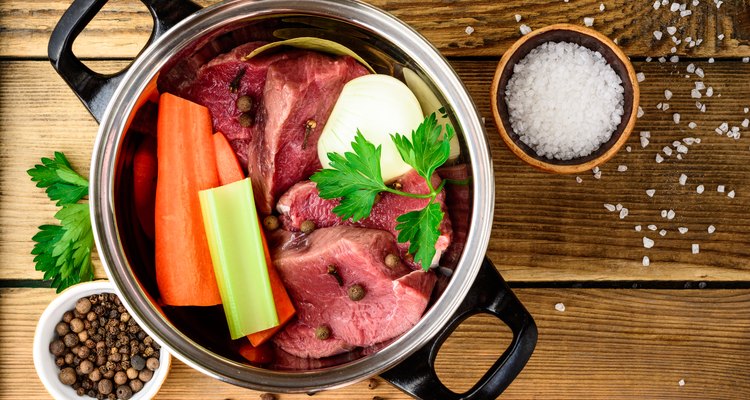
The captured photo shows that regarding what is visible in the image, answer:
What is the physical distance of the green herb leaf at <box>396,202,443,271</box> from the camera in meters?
1.28

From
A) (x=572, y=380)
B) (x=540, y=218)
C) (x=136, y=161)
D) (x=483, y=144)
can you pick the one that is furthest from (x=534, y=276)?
(x=136, y=161)

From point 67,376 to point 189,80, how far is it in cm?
82

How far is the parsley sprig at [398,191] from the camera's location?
1.28m

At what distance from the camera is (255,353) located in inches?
56.4

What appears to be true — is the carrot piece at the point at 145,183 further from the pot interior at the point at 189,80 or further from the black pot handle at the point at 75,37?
the black pot handle at the point at 75,37

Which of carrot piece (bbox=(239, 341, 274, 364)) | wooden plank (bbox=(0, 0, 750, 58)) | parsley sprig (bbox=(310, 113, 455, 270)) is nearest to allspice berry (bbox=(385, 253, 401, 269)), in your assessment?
parsley sprig (bbox=(310, 113, 455, 270))

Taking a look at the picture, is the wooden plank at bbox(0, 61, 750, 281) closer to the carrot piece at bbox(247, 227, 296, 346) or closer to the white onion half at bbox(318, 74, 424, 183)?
the white onion half at bbox(318, 74, 424, 183)

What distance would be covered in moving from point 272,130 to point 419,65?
339mm

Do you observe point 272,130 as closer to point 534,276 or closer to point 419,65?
point 419,65

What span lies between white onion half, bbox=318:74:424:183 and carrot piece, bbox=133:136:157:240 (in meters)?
0.40

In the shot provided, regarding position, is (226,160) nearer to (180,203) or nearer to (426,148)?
(180,203)

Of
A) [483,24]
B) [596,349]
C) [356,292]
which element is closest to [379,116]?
[356,292]

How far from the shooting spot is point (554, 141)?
1594 millimetres

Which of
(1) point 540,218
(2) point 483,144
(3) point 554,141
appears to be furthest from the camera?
(1) point 540,218
